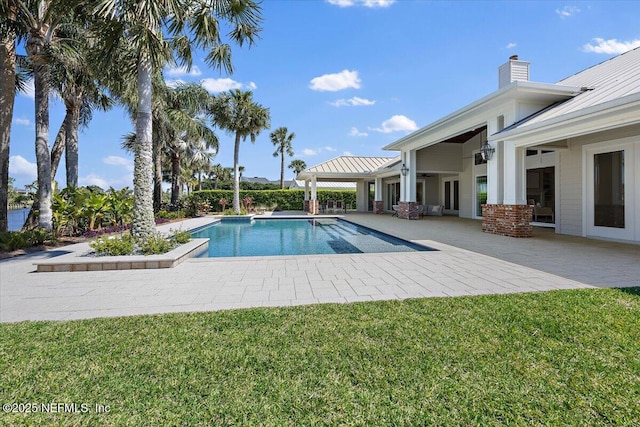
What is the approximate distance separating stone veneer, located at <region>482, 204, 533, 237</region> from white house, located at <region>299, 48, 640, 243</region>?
0.03m

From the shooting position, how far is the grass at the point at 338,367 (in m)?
2.03

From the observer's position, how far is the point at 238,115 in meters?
21.3

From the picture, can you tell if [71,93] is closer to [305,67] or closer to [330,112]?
[305,67]

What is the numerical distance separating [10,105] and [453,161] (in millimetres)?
19517

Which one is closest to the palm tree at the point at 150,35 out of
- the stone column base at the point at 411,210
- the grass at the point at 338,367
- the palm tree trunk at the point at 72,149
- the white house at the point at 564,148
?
the grass at the point at 338,367

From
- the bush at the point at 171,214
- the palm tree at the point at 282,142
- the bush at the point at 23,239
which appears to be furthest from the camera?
the palm tree at the point at 282,142

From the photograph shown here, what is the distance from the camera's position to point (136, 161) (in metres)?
7.50

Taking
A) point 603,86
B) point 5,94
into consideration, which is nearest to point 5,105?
point 5,94

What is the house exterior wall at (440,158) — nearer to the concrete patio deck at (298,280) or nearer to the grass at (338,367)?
the concrete patio deck at (298,280)

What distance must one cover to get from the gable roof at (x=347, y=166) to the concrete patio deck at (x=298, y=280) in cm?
1498

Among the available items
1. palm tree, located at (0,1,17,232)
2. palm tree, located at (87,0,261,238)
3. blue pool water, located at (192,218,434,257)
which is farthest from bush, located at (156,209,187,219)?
palm tree, located at (87,0,261,238)

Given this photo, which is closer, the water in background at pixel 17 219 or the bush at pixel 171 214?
the water in background at pixel 17 219

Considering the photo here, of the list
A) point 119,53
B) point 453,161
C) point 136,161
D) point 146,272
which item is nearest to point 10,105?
point 119,53

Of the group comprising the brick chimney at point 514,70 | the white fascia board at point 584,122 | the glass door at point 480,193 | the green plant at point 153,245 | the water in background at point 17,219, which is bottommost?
the green plant at point 153,245
